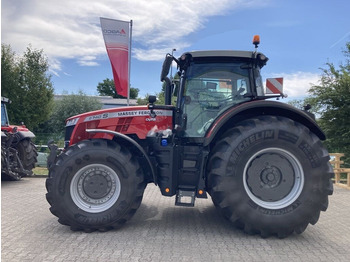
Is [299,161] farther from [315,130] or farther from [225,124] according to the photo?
[225,124]

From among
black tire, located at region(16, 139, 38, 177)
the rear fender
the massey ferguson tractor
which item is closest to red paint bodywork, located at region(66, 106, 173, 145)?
the massey ferguson tractor

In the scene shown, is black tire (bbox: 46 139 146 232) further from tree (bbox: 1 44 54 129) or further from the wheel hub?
tree (bbox: 1 44 54 129)

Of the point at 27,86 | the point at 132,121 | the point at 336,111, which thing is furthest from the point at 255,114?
the point at 27,86

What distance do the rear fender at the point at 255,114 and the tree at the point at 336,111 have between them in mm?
12360

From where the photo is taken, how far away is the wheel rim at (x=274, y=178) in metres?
4.11

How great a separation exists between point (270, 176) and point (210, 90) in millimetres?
1470

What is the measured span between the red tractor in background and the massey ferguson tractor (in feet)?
14.9

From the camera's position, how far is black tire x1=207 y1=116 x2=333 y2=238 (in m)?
3.96

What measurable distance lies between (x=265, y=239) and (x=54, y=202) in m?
2.80

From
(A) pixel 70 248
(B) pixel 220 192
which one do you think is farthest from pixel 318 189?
(A) pixel 70 248

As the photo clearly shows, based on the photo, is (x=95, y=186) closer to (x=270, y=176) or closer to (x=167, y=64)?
(x=167, y=64)

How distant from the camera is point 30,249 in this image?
11.9 ft

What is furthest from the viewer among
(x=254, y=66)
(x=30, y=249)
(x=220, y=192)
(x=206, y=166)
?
(x=254, y=66)

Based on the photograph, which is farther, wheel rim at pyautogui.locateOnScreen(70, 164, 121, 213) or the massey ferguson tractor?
wheel rim at pyautogui.locateOnScreen(70, 164, 121, 213)
